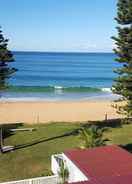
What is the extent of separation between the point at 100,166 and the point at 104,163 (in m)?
0.45

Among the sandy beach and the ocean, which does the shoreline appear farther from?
the ocean

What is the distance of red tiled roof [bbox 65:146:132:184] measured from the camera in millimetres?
13884

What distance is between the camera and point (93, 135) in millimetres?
19719

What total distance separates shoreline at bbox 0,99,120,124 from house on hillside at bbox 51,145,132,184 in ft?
59.0

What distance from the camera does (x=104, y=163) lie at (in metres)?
15.6

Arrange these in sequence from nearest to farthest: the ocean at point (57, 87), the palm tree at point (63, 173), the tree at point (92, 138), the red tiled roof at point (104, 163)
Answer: the red tiled roof at point (104, 163), the palm tree at point (63, 173), the tree at point (92, 138), the ocean at point (57, 87)

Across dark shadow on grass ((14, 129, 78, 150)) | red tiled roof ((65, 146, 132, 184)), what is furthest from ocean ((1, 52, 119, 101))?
red tiled roof ((65, 146, 132, 184))

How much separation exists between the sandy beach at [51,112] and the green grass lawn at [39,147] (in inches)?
→ 217

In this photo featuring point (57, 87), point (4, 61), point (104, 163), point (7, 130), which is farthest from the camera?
point (57, 87)

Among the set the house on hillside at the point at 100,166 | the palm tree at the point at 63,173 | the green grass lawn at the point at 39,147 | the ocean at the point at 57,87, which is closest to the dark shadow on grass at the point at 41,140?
the green grass lawn at the point at 39,147

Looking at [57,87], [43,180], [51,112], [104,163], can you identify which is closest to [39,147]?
[43,180]

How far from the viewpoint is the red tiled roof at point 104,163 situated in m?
13.9

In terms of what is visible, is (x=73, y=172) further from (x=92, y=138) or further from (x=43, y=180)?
(x=92, y=138)

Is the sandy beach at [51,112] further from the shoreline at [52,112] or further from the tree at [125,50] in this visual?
the tree at [125,50]
